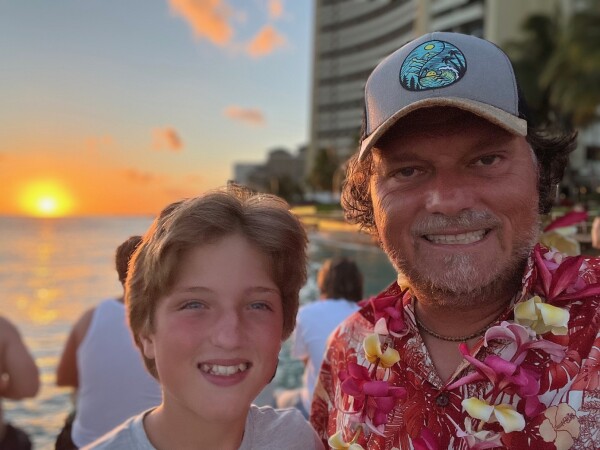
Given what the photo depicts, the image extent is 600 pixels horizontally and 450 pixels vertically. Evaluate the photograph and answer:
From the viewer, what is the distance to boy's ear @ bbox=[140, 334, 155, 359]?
6.40ft

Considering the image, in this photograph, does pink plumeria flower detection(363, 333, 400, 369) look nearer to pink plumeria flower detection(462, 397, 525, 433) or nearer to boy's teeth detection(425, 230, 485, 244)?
pink plumeria flower detection(462, 397, 525, 433)

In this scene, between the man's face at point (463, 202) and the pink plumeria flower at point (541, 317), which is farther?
the man's face at point (463, 202)

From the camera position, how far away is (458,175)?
1732 mm

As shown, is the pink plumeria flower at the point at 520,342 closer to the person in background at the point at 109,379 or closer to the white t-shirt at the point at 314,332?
the person in background at the point at 109,379

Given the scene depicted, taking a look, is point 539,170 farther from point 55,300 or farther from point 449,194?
point 55,300

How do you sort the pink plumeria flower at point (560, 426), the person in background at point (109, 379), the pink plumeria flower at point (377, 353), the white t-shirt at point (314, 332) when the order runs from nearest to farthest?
1. the pink plumeria flower at point (560, 426)
2. the pink plumeria flower at point (377, 353)
3. the person in background at point (109, 379)
4. the white t-shirt at point (314, 332)

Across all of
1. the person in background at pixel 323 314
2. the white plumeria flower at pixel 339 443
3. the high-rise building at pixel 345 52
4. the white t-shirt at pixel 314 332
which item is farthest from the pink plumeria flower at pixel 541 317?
the high-rise building at pixel 345 52

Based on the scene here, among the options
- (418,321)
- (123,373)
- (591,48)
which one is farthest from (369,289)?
(591,48)

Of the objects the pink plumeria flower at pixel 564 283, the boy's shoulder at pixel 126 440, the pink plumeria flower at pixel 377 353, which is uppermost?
the pink plumeria flower at pixel 564 283

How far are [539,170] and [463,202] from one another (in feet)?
Answer: 1.39

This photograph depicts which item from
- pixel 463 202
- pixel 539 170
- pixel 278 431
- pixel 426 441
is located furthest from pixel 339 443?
pixel 539 170

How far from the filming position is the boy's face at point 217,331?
177cm

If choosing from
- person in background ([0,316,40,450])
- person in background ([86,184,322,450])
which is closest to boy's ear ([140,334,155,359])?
person in background ([86,184,322,450])

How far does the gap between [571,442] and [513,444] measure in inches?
5.6
